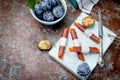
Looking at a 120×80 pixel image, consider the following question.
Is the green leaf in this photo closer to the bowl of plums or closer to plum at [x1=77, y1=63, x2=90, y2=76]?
the bowl of plums

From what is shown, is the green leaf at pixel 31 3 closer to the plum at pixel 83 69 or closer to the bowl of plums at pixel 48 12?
the bowl of plums at pixel 48 12

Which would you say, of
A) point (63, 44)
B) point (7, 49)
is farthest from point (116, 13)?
point (7, 49)

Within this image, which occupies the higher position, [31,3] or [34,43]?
[31,3]

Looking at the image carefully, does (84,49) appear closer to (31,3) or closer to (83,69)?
(83,69)

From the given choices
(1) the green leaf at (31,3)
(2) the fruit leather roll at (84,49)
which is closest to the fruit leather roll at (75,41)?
(2) the fruit leather roll at (84,49)

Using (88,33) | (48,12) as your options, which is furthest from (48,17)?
(88,33)

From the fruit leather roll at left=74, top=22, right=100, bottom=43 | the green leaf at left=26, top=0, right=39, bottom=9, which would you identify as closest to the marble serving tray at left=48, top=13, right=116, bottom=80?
the fruit leather roll at left=74, top=22, right=100, bottom=43

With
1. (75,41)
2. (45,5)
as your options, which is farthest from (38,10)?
(75,41)
